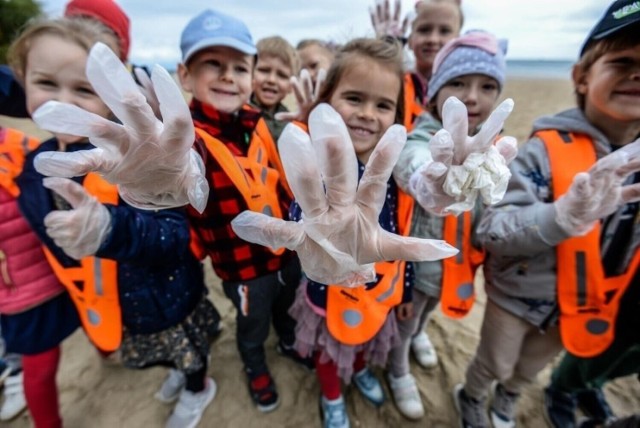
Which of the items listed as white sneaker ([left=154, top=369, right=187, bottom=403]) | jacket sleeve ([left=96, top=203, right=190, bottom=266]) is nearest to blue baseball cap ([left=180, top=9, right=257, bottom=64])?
jacket sleeve ([left=96, top=203, right=190, bottom=266])

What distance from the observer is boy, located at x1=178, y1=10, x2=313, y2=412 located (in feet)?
4.26

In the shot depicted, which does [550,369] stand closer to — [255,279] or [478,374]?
[478,374]

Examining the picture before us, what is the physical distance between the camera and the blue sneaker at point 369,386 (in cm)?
189

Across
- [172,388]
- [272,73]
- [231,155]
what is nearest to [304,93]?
[231,155]

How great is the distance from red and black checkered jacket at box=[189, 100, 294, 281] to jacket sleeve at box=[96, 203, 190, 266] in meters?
0.12

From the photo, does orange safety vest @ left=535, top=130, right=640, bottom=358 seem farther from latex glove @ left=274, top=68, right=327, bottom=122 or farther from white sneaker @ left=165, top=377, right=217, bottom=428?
white sneaker @ left=165, top=377, right=217, bottom=428

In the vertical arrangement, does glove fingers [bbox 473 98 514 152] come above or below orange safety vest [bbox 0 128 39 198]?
above

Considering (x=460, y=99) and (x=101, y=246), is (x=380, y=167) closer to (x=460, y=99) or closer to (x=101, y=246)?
(x=101, y=246)

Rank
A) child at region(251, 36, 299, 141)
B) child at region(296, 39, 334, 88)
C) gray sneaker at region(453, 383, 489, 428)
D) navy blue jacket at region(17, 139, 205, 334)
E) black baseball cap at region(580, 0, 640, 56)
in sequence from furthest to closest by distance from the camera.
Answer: child at region(296, 39, 334, 88)
child at region(251, 36, 299, 141)
gray sneaker at region(453, 383, 489, 428)
navy blue jacket at region(17, 139, 205, 334)
black baseball cap at region(580, 0, 640, 56)

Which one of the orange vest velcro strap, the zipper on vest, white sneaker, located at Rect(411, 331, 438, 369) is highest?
the zipper on vest

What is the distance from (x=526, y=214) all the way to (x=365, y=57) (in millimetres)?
921

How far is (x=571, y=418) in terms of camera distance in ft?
5.92

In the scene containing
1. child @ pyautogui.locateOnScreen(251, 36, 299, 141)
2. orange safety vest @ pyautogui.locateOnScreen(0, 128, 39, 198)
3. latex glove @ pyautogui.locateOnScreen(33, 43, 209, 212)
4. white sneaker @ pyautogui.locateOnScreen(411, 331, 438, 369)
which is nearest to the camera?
latex glove @ pyautogui.locateOnScreen(33, 43, 209, 212)

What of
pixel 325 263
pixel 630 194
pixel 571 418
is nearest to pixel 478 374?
pixel 571 418
